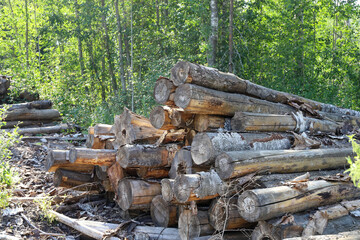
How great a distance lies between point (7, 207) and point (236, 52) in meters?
10.6

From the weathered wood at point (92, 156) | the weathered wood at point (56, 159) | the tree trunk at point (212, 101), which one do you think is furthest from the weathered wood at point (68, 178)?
the tree trunk at point (212, 101)

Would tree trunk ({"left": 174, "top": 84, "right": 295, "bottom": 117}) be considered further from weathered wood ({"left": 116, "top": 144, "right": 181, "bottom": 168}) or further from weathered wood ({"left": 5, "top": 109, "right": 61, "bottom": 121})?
weathered wood ({"left": 5, "top": 109, "right": 61, "bottom": 121})

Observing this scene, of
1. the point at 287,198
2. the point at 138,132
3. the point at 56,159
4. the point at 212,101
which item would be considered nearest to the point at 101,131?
the point at 138,132

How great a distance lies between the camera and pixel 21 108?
1130cm

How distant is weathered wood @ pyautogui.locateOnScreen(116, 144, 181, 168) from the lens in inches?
225

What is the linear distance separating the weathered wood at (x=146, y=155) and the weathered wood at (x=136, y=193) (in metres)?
0.27

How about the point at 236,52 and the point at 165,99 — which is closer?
the point at 165,99

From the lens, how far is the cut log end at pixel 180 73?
17.6ft

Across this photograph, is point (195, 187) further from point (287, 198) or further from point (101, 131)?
point (101, 131)

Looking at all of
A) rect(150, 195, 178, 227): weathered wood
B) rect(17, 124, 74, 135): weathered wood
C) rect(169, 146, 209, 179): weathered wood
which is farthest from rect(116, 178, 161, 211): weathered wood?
rect(17, 124, 74, 135): weathered wood

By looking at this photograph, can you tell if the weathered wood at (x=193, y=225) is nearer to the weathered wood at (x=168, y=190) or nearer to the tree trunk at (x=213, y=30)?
the weathered wood at (x=168, y=190)

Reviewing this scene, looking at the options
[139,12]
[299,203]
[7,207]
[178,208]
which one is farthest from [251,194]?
[139,12]

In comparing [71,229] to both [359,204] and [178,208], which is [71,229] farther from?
[359,204]

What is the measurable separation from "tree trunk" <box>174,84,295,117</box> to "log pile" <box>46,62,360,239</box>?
0.05 ft
